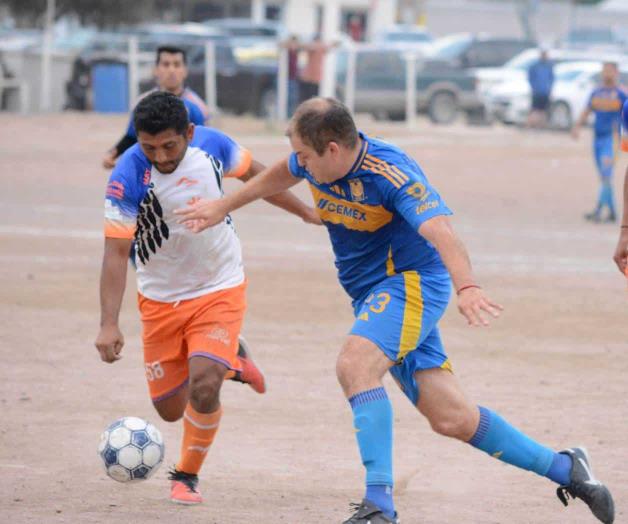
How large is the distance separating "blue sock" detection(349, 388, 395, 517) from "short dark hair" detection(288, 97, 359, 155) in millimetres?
1006

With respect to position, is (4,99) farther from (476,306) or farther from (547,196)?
(476,306)

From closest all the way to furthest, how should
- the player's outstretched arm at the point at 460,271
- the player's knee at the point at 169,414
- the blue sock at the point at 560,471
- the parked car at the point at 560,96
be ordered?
the player's outstretched arm at the point at 460,271 < the blue sock at the point at 560,471 < the player's knee at the point at 169,414 < the parked car at the point at 560,96

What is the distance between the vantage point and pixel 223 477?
6.96m

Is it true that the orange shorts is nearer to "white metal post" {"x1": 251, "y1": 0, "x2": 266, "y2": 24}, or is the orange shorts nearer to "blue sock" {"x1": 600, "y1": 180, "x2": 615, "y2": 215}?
"blue sock" {"x1": 600, "y1": 180, "x2": 615, "y2": 215}

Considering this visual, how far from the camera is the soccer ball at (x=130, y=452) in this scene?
623 cm

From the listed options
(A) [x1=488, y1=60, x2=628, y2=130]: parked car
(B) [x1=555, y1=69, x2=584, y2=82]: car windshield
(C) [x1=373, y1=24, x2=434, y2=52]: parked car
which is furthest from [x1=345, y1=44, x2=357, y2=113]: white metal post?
(C) [x1=373, y1=24, x2=434, y2=52]: parked car

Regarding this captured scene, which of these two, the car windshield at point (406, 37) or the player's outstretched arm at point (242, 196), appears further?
the car windshield at point (406, 37)

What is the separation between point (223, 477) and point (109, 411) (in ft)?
4.84

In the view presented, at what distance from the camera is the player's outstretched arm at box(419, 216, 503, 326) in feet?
17.1

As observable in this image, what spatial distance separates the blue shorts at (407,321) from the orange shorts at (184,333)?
76 centimetres

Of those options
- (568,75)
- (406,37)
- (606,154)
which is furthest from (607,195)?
(406,37)

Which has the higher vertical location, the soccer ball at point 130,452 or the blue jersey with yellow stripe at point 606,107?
the blue jersey with yellow stripe at point 606,107

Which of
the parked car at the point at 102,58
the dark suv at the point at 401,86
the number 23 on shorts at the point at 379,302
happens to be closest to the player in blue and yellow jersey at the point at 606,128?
the number 23 on shorts at the point at 379,302

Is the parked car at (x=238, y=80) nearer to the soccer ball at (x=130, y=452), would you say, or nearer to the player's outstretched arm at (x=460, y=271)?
the soccer ball at (x=130, y=452)
